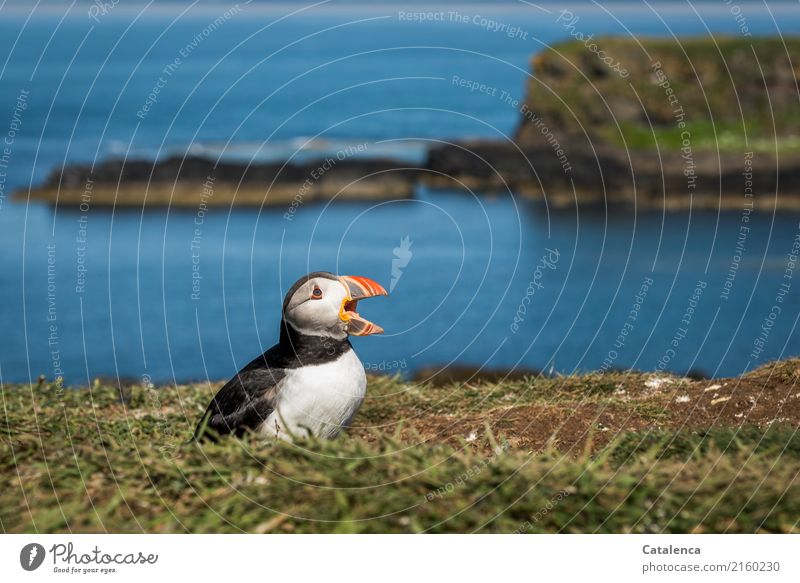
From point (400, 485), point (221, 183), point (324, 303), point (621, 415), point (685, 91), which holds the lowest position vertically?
point (621, 415)

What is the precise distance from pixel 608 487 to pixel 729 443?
1.23 meters

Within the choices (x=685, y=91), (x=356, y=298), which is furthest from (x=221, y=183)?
(x=356, y=298)

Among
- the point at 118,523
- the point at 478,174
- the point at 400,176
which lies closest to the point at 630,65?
the point at 478,174

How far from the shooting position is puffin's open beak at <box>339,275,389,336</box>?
7129mm

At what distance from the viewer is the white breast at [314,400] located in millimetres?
6793

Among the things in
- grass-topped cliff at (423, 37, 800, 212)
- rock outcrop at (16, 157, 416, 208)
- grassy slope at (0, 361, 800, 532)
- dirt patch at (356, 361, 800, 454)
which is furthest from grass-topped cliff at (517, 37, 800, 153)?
grassy slope at (0, 361, 800, 532)

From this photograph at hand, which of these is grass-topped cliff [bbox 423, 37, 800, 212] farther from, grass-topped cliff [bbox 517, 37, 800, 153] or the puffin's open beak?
the puffin's open beak

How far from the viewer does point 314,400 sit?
679 centimetres

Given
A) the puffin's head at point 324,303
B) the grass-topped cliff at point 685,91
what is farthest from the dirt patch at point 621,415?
the grass-topped cliff at point 685,91

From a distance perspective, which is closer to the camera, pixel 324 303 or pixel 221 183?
pixel 324 303

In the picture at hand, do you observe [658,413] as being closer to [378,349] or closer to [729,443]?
[729,443]

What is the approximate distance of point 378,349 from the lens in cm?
2005

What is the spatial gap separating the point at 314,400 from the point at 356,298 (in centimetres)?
79

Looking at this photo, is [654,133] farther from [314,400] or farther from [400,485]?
[400,485]
